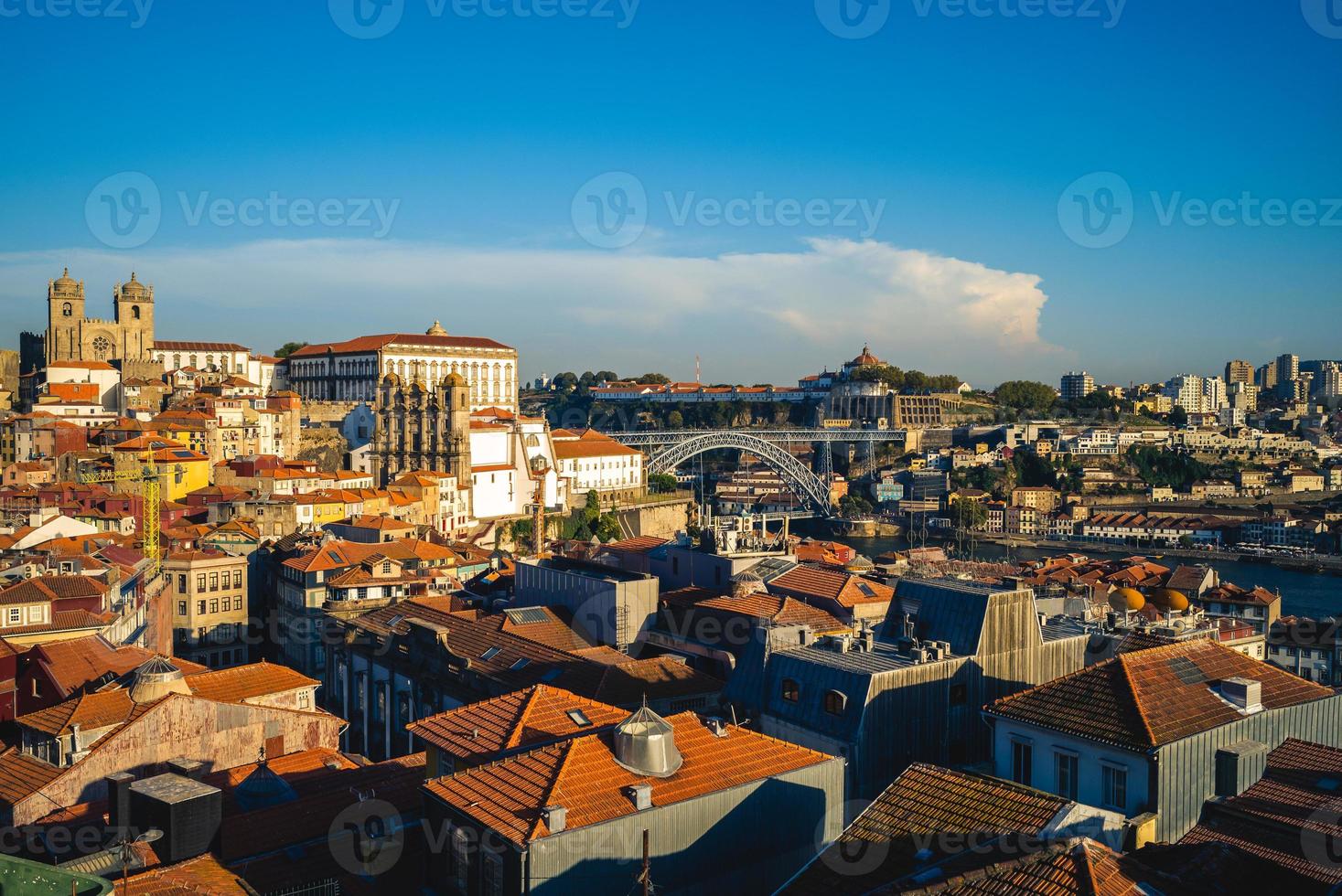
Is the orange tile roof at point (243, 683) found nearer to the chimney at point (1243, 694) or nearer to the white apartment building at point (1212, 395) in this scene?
the chimney at point (1243, 694)

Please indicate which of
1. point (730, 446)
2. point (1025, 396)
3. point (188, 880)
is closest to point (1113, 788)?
point (188, 880)

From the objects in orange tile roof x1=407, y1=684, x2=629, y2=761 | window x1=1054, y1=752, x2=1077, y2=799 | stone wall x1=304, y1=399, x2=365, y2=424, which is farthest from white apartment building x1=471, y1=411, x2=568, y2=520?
window x1=1054, y1=752, x2=1077, y2=799

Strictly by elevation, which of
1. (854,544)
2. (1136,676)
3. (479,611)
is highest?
(1136,676)

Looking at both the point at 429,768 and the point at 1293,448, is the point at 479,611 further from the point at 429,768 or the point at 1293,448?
the point at 1293,448

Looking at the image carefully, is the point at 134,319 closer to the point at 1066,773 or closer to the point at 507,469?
the point at 507,469

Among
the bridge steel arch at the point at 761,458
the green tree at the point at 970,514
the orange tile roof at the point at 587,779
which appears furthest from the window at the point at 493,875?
the green tree at the point at 970,514

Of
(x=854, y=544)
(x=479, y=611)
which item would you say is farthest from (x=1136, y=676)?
(x=854, y=544)
